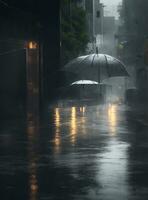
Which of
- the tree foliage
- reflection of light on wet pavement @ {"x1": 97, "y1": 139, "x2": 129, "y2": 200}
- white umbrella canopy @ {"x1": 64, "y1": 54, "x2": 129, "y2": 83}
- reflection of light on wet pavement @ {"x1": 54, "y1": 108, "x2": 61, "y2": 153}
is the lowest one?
reflection of light on wet pavement @ {"x1": 97, "y1": 139, "x2": 129, "y2": 200}

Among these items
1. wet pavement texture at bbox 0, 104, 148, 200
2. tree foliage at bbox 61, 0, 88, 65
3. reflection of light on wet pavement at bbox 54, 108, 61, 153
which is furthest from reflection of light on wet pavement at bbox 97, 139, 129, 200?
tree foliage at bbox 61, 0, 88, 65

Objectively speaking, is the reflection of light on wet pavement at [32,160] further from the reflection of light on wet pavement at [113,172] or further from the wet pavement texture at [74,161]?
the reflection of light on wet pavement at [113,172]

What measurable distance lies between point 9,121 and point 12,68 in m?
7.98

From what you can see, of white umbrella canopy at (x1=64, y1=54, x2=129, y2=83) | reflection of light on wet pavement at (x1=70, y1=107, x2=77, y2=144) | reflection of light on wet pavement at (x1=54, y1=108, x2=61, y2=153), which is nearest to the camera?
reflection of light on wet pavement at (x1=54, y1=108, x2=61, y2=153)

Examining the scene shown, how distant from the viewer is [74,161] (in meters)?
16.8

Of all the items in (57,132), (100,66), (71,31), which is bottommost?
(57,132)

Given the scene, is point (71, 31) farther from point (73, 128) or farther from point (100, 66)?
point (73, 128)

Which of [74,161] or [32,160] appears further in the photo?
[32,160]

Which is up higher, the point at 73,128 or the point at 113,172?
the point at 73,128

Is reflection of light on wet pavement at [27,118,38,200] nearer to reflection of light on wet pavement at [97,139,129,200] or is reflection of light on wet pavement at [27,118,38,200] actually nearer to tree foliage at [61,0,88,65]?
reflection of light on wet pavement at [97,139,129,200]

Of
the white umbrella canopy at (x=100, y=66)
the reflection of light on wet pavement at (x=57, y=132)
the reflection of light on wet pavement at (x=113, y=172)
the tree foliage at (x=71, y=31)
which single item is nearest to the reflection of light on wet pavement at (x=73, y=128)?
the reflection of light on wet pavement at (x=57, y=132)

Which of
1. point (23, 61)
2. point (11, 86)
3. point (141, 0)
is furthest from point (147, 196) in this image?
point (141, 0)

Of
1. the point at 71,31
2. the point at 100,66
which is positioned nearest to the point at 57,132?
the point at 100,66

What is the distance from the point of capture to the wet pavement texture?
1248 centimetres
